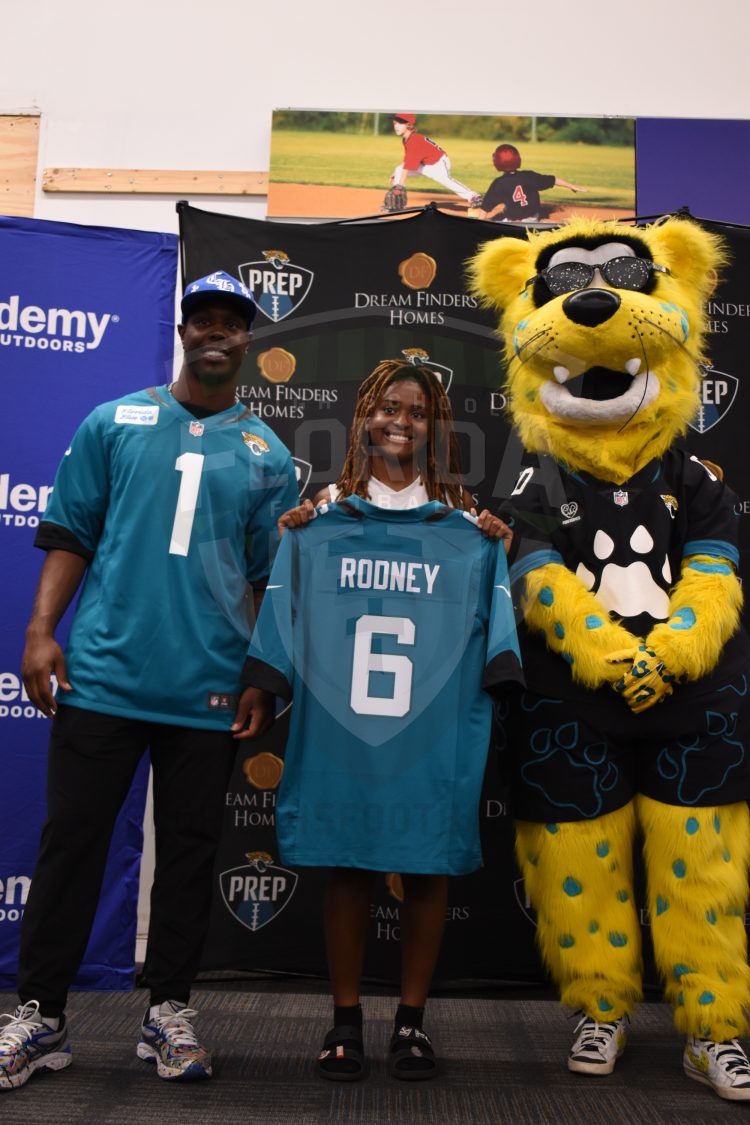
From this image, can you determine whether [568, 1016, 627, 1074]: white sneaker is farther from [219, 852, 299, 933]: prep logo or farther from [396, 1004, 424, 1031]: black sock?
[219, 852, 299, 933]: prep logo

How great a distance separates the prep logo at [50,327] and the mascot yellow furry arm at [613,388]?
110 cm

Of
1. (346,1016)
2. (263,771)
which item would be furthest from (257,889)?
(346,1016)

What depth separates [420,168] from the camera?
3.40 metres

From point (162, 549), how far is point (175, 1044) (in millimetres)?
956

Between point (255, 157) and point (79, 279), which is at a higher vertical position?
point (255, 157)

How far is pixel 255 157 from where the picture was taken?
11.2 feet

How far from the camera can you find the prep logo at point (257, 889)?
8.45 ft

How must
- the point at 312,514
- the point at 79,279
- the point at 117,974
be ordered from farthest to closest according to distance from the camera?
1. the point at 79,279
2. the point at 117,974
3. the point at 312,514

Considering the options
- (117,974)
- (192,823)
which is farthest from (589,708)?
Result: (117,974)

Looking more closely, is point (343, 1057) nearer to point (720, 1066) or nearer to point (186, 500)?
point (720, 1066)

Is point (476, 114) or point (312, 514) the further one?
point (476, 114)

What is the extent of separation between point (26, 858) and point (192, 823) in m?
0.85

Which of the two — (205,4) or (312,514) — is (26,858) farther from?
(205,4)

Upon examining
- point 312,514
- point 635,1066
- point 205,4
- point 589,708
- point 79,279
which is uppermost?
point 205,4
